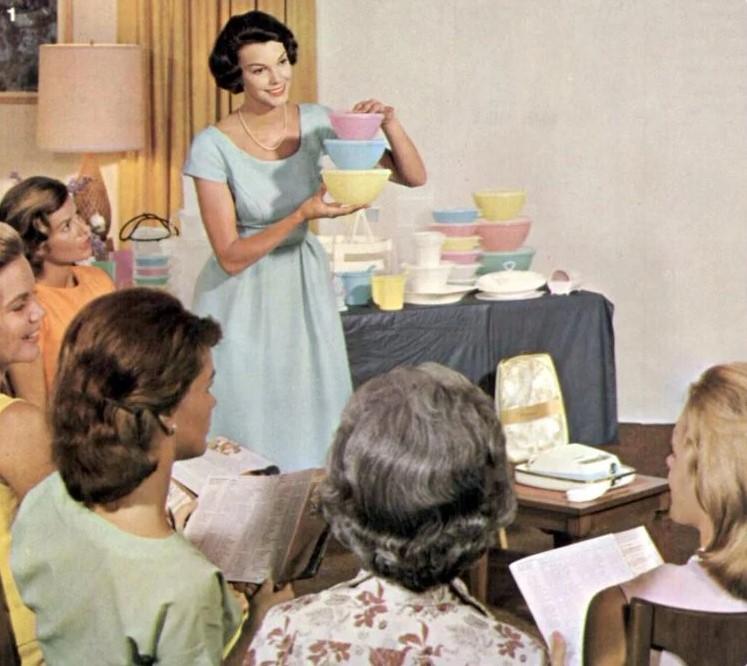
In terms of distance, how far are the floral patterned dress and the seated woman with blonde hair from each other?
24cm

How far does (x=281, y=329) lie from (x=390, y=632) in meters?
2.36

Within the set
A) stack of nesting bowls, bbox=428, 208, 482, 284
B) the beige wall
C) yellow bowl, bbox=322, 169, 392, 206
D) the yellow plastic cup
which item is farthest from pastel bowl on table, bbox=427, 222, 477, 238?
yellow bowl, bbox=322, 169, 392, 206

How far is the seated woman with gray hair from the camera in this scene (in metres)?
1.54

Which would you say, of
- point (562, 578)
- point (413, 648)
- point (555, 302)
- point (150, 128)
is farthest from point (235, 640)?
point (150, 128)

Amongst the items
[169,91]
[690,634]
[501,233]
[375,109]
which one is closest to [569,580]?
[690,634]

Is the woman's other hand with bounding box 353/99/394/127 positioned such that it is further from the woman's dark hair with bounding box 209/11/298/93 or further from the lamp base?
the lamp base

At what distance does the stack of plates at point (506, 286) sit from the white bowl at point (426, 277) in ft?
0.56

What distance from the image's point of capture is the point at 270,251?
3.78 m

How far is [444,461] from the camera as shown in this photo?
5.05ft

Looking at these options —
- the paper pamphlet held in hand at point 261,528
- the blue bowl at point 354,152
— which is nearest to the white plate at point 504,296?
the blue bowl at point 354,152

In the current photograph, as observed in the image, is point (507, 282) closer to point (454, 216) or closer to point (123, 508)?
point (454, 216)

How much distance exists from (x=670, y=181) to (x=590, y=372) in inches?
54.2

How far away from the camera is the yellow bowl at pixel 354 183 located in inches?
152

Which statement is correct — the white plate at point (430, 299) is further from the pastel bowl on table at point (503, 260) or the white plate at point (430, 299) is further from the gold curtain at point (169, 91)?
the gold curtain at point (169, 91)
